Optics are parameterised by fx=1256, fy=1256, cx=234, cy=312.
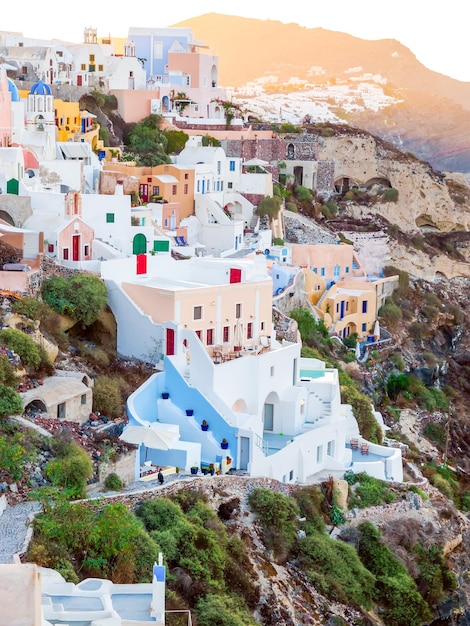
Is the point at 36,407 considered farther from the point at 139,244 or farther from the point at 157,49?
the point at 157,49

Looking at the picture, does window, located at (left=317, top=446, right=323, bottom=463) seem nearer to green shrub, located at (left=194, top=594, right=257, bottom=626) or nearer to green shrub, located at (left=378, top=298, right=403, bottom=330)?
green shrub, located at (left=194, top=594, right=257, bottom=626)

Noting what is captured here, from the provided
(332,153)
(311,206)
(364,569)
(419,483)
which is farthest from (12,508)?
(332,153)

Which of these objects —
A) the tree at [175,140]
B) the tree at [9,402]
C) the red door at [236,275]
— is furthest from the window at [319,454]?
the tree at [175,140]

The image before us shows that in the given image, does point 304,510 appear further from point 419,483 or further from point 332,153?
point 332,153

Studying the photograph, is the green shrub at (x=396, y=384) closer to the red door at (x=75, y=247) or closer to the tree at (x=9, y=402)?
the red door at (x=75, y=247)

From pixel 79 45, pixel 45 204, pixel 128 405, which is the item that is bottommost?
pixel 128 405

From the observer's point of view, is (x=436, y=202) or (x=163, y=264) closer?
(x=163, y=264)

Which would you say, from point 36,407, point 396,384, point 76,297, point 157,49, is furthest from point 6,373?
point 157,49

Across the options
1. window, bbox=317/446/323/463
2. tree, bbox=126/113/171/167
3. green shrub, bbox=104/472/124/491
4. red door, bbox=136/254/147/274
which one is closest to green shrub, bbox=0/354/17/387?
green shrub, bbox=104/472/124/491
